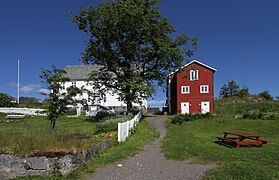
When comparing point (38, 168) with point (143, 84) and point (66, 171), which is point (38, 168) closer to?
point (66, 171)

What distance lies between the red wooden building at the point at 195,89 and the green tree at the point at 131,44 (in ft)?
26.0

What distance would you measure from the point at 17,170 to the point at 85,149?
2.10m

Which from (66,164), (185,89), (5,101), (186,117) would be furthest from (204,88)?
(5,101)

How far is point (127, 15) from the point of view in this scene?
2742 centimetres

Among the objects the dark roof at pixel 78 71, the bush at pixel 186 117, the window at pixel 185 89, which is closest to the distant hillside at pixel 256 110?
the bush at pixel 186 117

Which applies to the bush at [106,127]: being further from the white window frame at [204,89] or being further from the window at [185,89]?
the white window frame at [204,89]

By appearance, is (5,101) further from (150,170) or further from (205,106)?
(150,170)

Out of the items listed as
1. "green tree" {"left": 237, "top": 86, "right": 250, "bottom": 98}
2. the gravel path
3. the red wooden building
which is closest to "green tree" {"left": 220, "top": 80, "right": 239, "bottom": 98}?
"green tree" {"left": 237, "top": 86, "right": 250, "bottom": 98}

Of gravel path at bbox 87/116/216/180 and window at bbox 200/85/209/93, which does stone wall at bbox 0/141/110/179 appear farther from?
window at bbox 200/85/209/93

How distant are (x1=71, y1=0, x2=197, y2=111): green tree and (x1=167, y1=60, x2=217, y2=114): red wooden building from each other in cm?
793

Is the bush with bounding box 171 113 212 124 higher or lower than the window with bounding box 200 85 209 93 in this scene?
lower

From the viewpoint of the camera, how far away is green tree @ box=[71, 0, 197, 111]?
27.8 metres

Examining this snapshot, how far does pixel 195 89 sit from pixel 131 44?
569 inches

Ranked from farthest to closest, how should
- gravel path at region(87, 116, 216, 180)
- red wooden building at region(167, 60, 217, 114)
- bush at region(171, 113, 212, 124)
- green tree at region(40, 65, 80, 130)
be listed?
red wooden building at region(167, 60, 217, 114) < bush at region(171, 113, 212, 124) < green tree at region(40, 65, 80, 130) < gravel path at region(87, 116, 216, 180)
